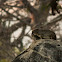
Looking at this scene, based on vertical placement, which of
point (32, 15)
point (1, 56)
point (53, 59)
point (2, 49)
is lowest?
point (1, 56)

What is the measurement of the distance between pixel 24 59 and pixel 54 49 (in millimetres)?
166

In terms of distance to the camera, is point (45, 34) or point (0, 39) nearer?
point (45, 34)

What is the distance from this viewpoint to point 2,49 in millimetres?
2744

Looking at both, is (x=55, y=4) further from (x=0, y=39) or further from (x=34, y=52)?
(x=0, y=39)

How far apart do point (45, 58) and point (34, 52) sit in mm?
61

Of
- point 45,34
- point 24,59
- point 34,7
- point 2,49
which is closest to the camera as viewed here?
point 24,59

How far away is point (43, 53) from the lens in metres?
0.73

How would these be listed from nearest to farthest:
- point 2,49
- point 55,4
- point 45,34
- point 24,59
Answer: point 24,59 < point 45,34 < point 55,4 < point 2,49

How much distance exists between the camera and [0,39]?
2.87 m

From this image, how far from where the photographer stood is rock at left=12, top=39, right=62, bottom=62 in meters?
0.69

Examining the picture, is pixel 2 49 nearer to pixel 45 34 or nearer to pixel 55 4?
pixel 55 4

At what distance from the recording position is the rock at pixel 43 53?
0.69 m

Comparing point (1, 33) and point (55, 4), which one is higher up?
point (55, 4)

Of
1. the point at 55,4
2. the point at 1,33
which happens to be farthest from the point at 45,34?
the point at 1,33
